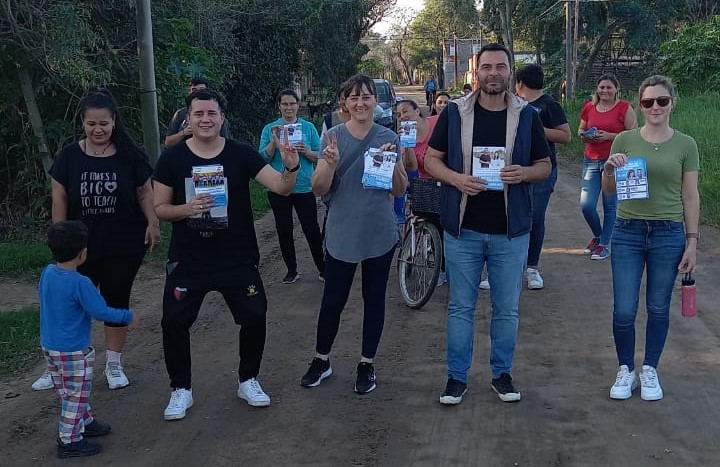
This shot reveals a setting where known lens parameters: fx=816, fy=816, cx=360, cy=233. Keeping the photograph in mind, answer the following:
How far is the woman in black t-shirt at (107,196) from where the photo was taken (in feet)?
16.7

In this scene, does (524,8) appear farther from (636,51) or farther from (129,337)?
(129,337)

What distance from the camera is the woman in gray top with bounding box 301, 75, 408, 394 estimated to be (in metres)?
5.10

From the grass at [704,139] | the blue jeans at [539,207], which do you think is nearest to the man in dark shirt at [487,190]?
the grass at [704,139]

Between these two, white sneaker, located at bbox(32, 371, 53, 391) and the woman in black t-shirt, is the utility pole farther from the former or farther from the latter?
white sneaker, located at bbox(32, 371, 53, 391)

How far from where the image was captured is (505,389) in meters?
5.07

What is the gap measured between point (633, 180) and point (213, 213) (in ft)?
8.13

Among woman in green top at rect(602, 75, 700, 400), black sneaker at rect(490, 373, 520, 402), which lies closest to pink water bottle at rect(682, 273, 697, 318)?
woman in green top at rect(602, 75, 700, 400)

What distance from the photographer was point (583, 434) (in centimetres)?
455

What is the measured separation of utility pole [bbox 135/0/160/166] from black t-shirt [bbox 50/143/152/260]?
5.01 metres

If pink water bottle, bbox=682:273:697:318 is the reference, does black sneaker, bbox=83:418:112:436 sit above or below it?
below

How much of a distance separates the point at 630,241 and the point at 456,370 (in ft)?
4.34

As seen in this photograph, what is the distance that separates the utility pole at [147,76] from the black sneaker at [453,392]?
20.9 feet

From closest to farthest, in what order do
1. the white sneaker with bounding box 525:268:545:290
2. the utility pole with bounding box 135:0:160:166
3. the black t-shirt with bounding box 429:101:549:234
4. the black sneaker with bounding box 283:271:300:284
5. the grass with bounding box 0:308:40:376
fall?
the black t-shirt with bounding box 429:101:549:234
the grass with bounding box 0:308:40:376
the white sneaker with bounding box 525:268:545:290
the black sneaker with bounding box 283:271:300:284
the utility pole with bounding box 135:0:160:166

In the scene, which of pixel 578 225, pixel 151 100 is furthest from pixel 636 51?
pixel 151 100
